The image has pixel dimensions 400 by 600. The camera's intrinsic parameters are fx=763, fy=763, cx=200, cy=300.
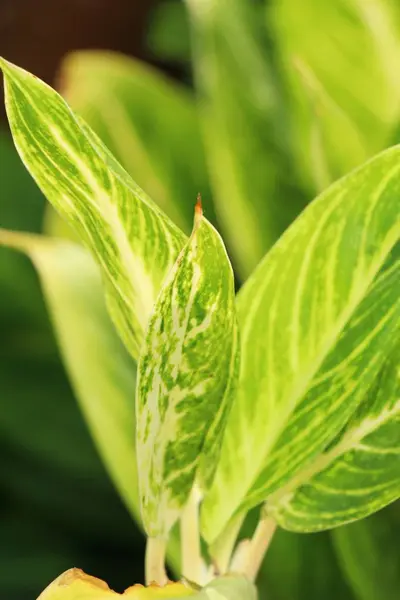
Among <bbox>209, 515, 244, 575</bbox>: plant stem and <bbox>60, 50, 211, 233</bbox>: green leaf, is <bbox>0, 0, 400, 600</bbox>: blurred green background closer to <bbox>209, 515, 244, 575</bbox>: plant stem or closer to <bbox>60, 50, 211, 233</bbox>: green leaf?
<bbox>60, 50, 211, 233</bbox>: green leaf

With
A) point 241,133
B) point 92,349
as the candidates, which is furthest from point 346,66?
point 92,349

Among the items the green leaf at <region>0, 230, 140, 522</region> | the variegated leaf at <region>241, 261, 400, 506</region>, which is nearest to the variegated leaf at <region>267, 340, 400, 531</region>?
the variegated leaf at <region>241, 261, 400, 506</region>

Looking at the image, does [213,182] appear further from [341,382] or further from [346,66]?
[341,382]

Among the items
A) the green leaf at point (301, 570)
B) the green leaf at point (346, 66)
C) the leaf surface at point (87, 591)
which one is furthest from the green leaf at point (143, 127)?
the leaf surface at point (87, 591)

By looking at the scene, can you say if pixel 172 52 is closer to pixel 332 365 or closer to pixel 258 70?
pixel 258 70

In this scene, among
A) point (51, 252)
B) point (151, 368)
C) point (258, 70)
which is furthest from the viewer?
point (258, 70)

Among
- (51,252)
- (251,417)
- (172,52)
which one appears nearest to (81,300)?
(51,252)
